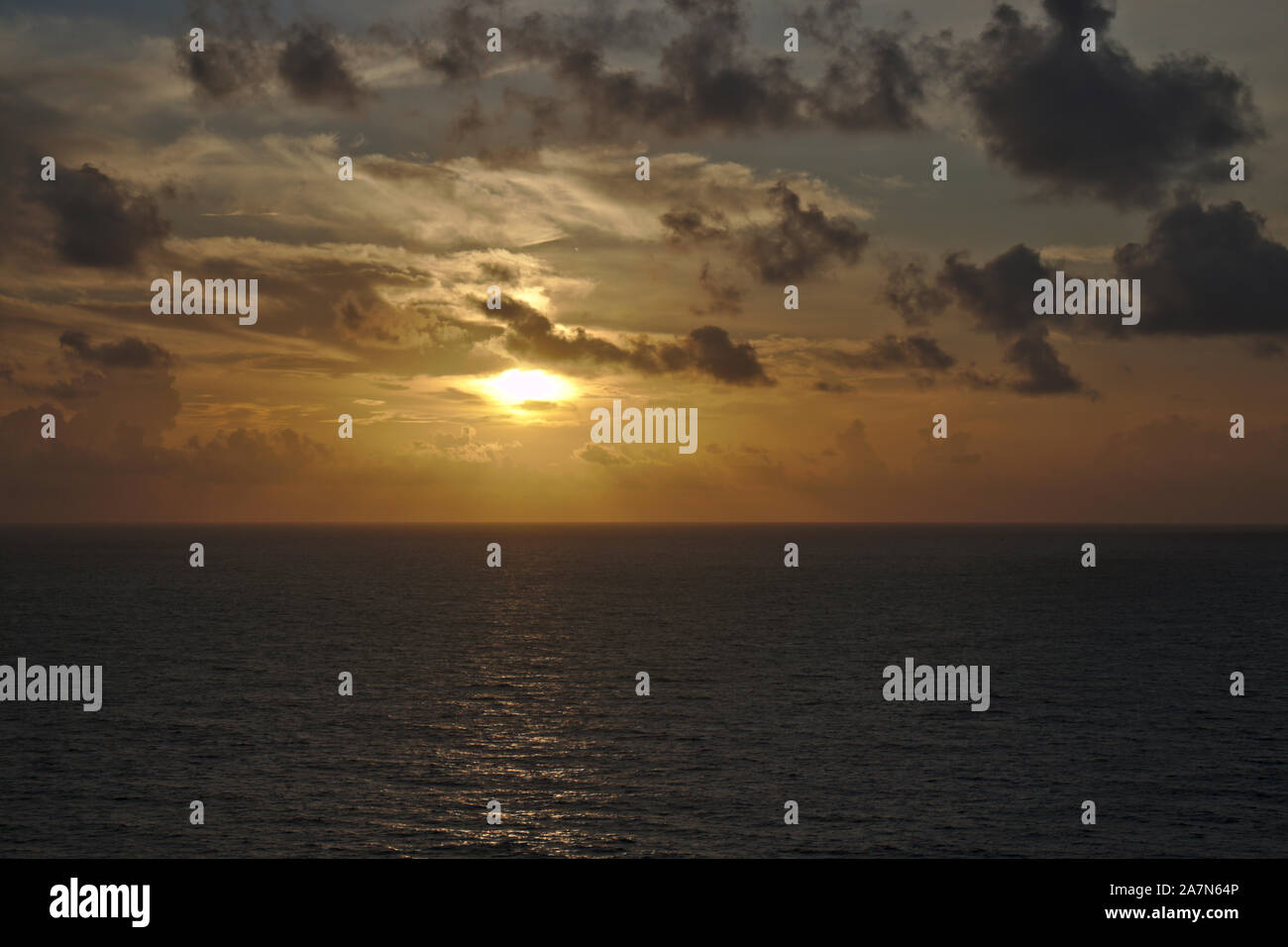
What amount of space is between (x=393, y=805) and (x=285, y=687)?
4392cm

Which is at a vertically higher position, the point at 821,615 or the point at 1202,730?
the point at 821,615

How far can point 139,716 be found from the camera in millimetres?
88312

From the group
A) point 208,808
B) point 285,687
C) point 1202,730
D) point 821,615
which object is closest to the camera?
point 208,808

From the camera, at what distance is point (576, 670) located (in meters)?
115

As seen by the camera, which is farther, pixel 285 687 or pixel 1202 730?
pixel 285 687

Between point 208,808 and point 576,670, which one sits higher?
point 576,670
